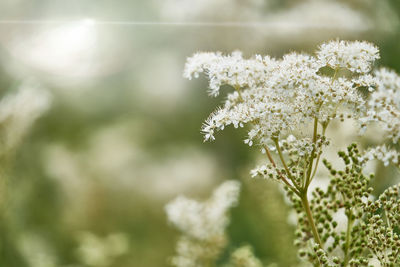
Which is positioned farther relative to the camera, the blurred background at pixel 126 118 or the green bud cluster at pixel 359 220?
the blurred background at pixel 126 118

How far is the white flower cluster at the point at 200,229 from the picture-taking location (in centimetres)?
129

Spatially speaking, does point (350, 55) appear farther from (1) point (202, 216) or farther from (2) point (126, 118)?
(2) point (126, 118)

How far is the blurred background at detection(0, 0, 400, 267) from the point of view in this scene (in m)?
2.07

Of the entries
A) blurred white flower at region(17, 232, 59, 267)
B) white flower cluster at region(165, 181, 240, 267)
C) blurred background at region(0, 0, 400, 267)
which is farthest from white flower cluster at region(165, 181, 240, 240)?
blurred white flower at region(17, 232, 59, 267)

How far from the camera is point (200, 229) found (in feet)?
4.22

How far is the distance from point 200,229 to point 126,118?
1.63 meters

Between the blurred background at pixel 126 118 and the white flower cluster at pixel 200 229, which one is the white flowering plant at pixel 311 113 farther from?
the blurred background at pixel 126 118

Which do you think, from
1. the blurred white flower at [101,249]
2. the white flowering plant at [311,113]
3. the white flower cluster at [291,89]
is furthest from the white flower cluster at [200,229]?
the blurred white flower at [101,249]

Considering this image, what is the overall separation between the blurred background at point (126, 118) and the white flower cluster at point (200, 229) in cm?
30

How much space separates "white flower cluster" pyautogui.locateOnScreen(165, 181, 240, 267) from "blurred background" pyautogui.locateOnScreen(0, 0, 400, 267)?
304mm

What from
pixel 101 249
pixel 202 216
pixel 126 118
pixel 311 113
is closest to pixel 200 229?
pixel 202 216

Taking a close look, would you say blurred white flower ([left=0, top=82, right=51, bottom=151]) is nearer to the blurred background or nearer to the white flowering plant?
the blurred background

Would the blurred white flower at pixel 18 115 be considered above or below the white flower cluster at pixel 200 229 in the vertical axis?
above

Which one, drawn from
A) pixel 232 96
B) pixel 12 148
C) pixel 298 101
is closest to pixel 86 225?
pixel 12 148
